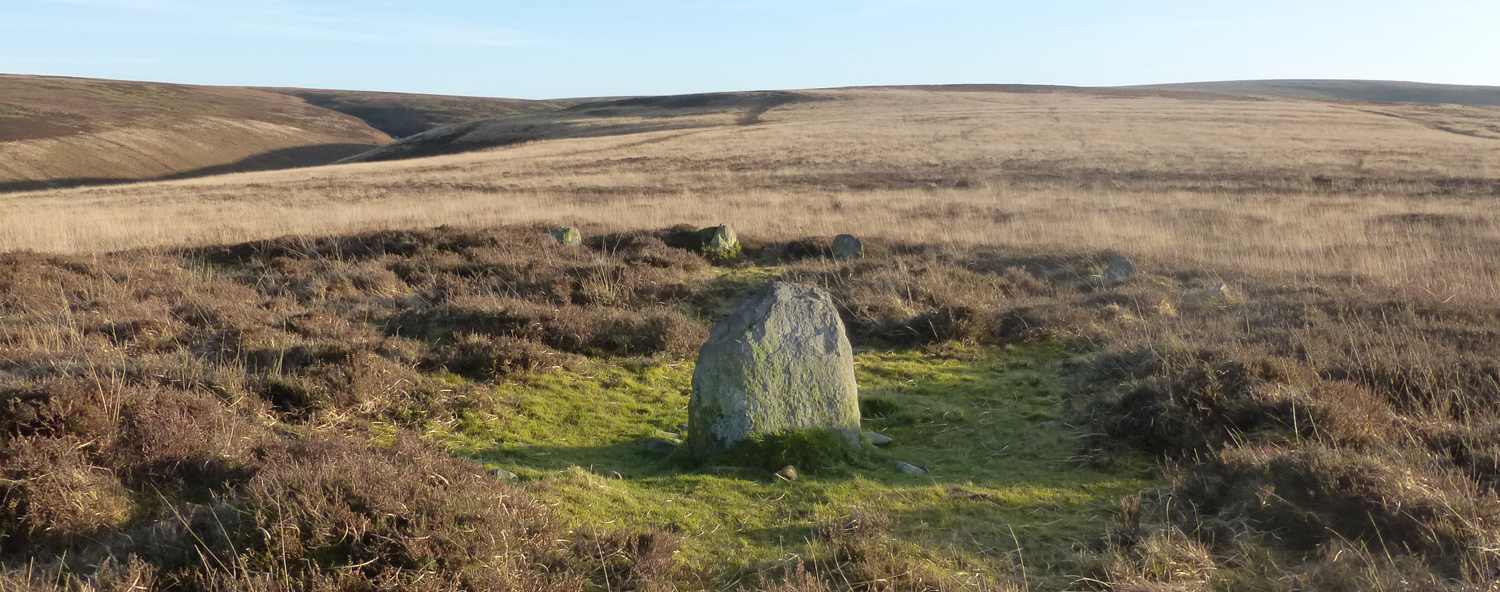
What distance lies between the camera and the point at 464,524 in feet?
12.5

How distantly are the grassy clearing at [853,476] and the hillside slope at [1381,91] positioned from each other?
122778 mm

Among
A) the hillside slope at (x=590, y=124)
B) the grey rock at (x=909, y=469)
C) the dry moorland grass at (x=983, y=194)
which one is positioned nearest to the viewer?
the grey rock at (x=909, y=469)

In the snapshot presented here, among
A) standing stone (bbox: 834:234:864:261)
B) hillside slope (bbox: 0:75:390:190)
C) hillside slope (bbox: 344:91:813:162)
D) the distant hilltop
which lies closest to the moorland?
standing stone (bbox: 834:234:864:261)

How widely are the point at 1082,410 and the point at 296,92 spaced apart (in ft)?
545

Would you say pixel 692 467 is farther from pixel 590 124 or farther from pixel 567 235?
pixel 590 124

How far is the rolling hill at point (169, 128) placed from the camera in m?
58.7

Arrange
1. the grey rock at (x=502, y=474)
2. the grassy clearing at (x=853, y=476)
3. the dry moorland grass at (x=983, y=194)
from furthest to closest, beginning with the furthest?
1. the dry moorland grass at (x=983, y=194)
2. the grey rock at (x=502, y=474)
3. the grassy clearing at (x=853, y=476)

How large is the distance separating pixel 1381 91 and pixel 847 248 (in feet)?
478

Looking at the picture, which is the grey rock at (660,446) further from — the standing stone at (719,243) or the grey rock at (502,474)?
the standing stone at (719,243)

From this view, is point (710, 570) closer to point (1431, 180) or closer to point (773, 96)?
point (1431, 180)

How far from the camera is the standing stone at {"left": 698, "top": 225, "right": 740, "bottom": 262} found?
1450 cm

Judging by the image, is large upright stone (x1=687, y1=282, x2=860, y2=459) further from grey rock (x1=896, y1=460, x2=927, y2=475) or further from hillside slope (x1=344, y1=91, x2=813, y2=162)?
hillside slope (x1=344, y1=91, x2=813, y2=162)

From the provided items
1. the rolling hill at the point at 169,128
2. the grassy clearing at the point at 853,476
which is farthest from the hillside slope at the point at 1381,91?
the grassy clearing at the point at 853,476

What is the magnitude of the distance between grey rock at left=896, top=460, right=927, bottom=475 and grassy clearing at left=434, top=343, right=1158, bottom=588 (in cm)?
8
